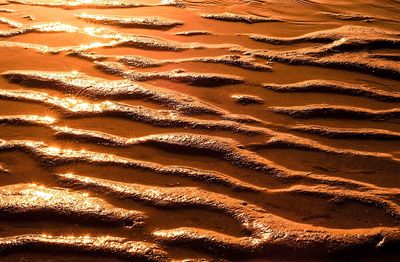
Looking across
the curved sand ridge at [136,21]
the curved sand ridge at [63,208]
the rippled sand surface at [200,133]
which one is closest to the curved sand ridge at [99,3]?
the rippled sand surface at [200,133]

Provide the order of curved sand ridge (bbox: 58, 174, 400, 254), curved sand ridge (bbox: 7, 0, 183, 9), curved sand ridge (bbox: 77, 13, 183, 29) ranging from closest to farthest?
curved sand ridge (bbox: 58, 174, 400, 254)
curved sand ridge (bbox: 77, 13, 183, 29)
curved sand ridge (bbox: 7, 0, 183, 9)

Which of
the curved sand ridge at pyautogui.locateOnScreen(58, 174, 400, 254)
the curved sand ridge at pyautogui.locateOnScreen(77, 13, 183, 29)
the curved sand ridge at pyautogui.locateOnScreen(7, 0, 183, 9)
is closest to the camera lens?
the curved sand ridge at pyautogui.locateOnScreen(58, 174, 400, 254)

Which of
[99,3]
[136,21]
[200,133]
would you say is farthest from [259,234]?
[99,3]

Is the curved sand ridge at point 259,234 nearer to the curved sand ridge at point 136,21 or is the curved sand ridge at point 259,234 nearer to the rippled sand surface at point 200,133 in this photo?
the rippled sand surface at point 200,133

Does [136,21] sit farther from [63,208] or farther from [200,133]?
[63,208]

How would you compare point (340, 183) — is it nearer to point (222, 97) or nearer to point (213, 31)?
point (222, 97)

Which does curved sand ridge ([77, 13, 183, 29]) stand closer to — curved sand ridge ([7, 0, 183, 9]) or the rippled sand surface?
the rippled sand surface

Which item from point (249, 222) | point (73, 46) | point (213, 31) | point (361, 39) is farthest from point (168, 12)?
point (249, 222)

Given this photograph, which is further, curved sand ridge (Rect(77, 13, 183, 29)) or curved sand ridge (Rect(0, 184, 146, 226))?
curved sand ridge (Rect(77, 13, 183, 29))

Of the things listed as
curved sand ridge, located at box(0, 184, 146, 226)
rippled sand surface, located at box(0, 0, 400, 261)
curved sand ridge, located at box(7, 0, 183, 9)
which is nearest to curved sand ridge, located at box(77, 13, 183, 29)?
rippled sand surface, located at box(0, 0, 400, 261)
